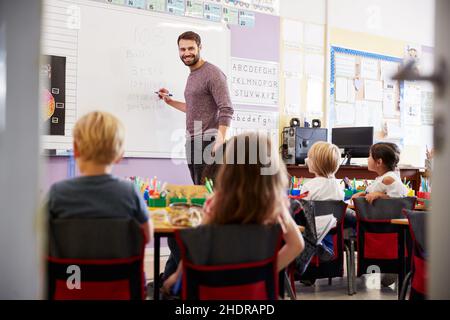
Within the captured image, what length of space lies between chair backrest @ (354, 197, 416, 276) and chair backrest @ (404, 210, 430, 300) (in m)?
0.84

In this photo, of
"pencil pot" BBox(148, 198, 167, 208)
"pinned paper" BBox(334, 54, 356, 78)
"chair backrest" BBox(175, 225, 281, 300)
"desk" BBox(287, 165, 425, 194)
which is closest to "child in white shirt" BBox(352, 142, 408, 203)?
"desk" BBox(287, 165, 425, 194)

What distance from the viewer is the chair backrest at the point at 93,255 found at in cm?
154

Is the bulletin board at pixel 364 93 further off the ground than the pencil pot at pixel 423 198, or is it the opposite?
the bulletin board at pixel 364 93

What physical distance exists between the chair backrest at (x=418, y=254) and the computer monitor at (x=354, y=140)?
299 cm

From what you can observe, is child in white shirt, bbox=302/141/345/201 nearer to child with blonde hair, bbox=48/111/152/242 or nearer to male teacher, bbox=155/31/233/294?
male teacher, bbox=155/31/233/294

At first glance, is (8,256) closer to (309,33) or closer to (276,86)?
(276,86)

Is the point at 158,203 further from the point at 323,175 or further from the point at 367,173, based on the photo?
the point at 367,173

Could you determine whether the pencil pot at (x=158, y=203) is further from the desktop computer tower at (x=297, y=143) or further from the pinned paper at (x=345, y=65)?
the pinned paper at (x=345, y=65)

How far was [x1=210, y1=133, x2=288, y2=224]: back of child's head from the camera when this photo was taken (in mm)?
1628

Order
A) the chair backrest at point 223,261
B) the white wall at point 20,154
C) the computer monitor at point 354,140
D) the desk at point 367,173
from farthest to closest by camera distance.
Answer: the computer monitor at point 354,140, the desk at point 367,173, the chair backrest at point 223,261, the white wall at point 20,154

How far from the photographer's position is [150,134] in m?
4.58

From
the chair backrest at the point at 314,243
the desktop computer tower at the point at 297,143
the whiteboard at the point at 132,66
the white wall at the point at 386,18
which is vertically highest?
the white wall at the point at 386,18

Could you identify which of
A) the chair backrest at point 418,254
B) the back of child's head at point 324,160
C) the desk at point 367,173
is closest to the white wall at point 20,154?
the chair backrest at point 418,254

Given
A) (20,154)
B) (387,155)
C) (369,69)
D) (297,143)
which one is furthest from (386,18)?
(20,154)
